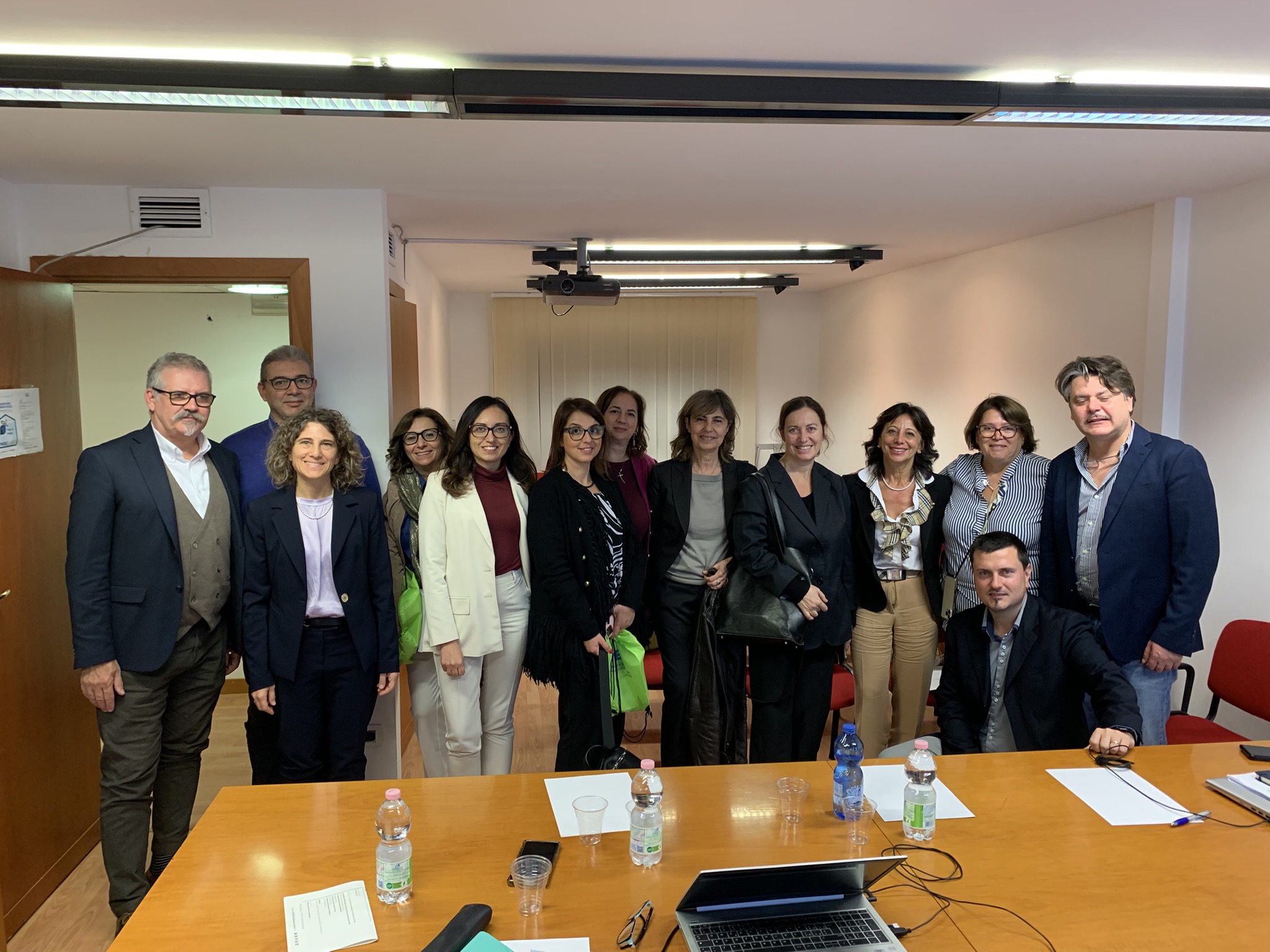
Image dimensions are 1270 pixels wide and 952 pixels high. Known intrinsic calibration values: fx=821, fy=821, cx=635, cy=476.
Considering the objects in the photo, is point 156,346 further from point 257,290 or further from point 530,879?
point 530,879

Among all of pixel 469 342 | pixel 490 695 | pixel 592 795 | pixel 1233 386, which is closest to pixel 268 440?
pixel 490 695

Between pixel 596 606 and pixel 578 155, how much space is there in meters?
1.68

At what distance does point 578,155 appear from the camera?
305 centimetres

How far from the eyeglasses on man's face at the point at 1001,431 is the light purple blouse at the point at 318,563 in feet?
7.88

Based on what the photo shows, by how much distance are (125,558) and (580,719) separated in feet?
5.35

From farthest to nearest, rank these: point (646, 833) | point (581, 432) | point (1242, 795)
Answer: point (581, 432) → point (1242, 795) → point (646, 833)

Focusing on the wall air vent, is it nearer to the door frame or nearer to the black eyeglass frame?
the door frame

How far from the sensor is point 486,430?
2.96 meters

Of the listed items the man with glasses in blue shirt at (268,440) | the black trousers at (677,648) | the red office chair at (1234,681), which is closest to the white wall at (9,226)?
the man with glasses in blue shirt at (268,440)

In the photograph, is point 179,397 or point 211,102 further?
point 179,397

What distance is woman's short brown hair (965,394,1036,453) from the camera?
3.09 metres

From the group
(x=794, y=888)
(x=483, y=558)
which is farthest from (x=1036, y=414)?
(x=794, y=888)

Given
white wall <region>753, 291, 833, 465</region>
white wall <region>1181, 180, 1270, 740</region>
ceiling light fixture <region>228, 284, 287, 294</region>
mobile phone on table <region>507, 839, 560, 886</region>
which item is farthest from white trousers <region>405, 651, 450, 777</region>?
white wall <region>753, 291, 833, 465</region>

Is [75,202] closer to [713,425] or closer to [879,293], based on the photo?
[713,425]
